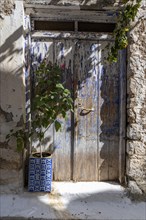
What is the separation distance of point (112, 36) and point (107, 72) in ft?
1.62

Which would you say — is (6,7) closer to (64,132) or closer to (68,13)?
(68,13)

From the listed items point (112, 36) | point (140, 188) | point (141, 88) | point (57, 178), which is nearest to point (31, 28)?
point (112, 36)

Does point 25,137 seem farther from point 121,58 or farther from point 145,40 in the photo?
point 145,40

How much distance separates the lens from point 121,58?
3557 mm

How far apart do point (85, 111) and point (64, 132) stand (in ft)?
1.37

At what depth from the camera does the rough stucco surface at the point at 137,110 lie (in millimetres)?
3400

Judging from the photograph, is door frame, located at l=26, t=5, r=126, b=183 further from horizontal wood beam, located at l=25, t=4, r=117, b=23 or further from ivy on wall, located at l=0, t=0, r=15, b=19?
ivy on wall, located at l=0, t=0, r=15, b=19

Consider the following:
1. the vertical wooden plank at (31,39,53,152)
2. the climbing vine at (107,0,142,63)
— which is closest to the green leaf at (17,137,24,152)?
the vertical wooden plank at (31,39,53,152)

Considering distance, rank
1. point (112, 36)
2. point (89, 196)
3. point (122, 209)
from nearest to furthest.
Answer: point (122, 209)
point (89, 196)
point (112, 36)

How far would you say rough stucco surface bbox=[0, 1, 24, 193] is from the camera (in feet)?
10.6

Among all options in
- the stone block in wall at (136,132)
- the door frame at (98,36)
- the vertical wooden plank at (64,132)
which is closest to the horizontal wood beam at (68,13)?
the door frame at (98,36)

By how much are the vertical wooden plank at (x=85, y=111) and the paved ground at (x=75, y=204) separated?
0.27 meters

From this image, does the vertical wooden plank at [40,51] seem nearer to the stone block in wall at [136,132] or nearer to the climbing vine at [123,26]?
the climbing vine at [123,26]

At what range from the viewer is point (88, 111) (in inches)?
142
